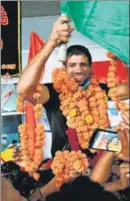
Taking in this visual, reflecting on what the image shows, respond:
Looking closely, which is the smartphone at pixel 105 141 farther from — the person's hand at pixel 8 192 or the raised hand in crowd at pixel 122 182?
the person's hand at pixel 8 192

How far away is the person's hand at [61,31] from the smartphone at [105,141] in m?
0.51

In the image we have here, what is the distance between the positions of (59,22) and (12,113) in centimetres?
54

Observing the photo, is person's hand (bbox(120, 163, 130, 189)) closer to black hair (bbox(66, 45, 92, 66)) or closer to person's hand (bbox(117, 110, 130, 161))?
person's hand (bbox(117, 110, 130, 161))

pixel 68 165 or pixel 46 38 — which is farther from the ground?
pixel 46 38

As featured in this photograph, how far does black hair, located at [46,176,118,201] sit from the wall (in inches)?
22.3

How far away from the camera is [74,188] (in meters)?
2.36

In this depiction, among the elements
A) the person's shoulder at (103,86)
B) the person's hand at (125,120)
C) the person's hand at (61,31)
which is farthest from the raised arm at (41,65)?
the person's hand at (125,120)

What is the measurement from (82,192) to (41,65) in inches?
27.6

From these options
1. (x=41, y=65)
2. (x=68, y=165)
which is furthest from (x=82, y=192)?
(x=41, y=65)

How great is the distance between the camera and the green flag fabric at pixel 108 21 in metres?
2.35

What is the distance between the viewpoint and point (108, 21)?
2352 mm

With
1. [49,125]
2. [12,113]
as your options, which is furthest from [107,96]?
[12,113]

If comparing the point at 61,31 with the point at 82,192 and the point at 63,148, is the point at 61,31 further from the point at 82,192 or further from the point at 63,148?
the point at 82,192

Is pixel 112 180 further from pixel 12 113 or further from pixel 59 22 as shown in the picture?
pixel 59 22
